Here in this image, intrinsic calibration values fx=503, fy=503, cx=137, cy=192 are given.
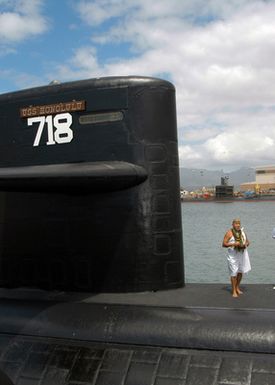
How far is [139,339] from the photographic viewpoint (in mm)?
4516

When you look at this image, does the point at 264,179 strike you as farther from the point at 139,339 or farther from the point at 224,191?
the point at 139,339

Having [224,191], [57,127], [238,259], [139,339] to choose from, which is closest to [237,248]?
[238,259]

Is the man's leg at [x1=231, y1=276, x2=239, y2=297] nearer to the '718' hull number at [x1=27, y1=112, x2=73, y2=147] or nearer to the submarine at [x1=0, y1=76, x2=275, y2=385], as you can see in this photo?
the submarine at [x1=0, y1=76, x2=275, y2=385]

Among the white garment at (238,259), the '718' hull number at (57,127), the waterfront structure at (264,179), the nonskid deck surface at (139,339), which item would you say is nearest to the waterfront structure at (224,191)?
the waterfront structure at (264,179)

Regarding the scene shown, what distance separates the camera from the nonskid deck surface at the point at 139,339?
4.06 meters

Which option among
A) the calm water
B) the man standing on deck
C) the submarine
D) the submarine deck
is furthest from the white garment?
the calm water

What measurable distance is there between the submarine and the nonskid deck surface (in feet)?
0.05

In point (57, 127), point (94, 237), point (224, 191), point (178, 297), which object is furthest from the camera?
point (224, 191)

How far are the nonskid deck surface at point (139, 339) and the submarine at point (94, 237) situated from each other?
0.6 inches

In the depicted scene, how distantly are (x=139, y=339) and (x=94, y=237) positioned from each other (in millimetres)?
1431

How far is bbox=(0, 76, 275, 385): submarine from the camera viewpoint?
4.63m

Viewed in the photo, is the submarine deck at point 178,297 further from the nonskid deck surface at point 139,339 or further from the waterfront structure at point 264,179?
the waterfront structure at point 264,179

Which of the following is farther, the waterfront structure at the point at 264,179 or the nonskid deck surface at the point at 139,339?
the waterfront structure at the point at 264,179

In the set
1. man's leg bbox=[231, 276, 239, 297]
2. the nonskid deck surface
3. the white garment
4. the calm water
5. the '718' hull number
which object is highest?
the '718' hull number
